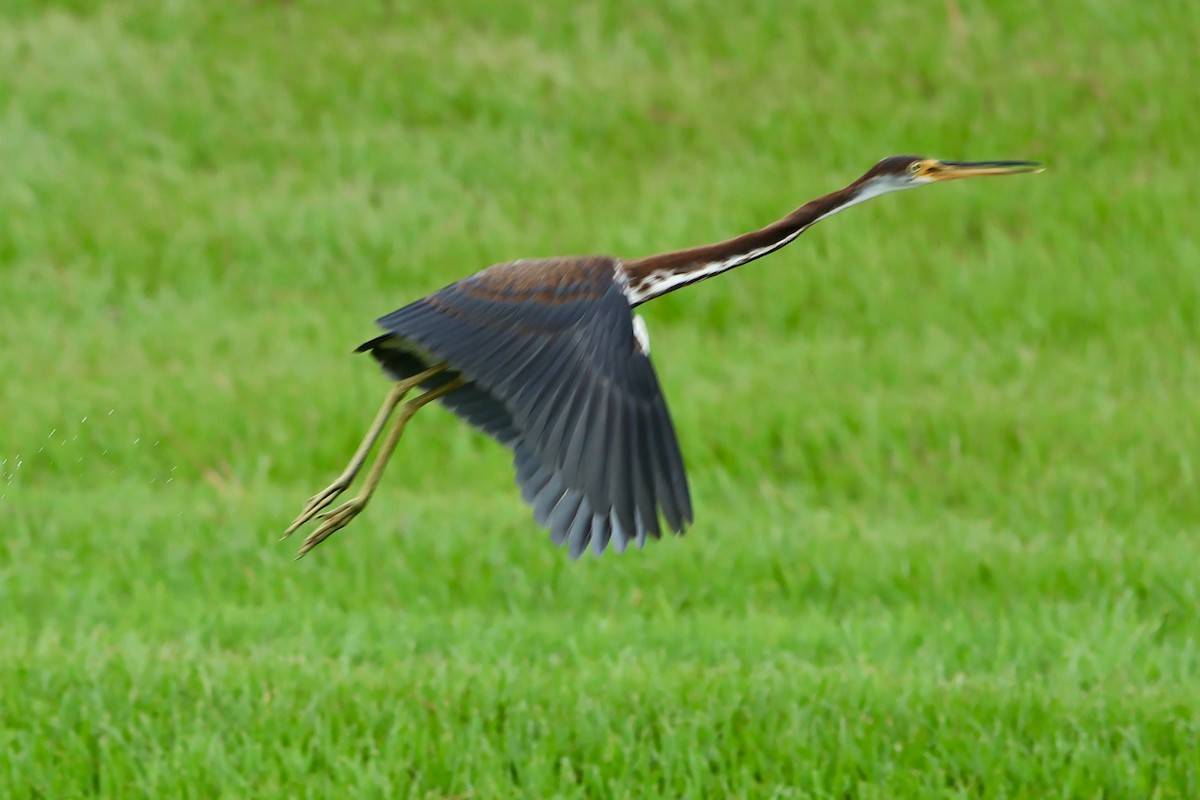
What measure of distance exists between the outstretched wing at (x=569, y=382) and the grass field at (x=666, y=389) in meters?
1.56

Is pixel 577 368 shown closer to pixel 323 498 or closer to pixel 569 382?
pixel 569 382

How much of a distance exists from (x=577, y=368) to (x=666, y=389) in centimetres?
474

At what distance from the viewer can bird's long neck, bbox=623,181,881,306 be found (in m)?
3.76

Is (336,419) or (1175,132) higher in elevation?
(1175,132)

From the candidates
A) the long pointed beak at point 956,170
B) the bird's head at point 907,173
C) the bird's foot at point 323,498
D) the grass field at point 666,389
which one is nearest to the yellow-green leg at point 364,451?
the bird's foot at point 323,498

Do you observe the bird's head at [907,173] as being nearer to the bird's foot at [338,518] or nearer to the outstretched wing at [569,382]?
the outstretched wing at [569,382]

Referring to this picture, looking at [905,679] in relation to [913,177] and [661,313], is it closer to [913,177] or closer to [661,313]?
[913,177]

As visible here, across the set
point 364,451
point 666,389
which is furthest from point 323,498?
point 666,389

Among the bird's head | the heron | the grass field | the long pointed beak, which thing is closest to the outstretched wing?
the heron

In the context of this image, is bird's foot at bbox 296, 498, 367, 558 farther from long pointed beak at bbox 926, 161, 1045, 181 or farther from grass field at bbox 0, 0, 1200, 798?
long pointed beak at bbox 926, 161, 1045, 181

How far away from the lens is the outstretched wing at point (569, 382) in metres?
3.48

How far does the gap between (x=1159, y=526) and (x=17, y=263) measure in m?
6.16

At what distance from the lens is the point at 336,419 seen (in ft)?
26.7


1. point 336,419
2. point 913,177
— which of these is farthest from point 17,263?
point 913,177
